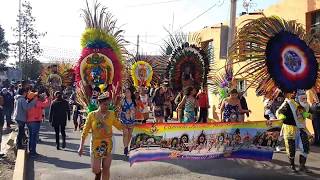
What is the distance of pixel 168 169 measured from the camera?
9.46 metres

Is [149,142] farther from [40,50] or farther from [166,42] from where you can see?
[40,50]

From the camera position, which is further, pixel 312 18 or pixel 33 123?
pixel 312 18

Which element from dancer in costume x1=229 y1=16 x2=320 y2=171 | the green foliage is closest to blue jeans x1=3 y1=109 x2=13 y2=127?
dancer in costume x1=229 y1=16 x2=320 y2=171

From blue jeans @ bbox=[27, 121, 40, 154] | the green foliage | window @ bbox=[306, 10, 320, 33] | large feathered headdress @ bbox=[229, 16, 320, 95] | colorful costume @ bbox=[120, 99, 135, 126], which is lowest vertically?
blue jeans @ bbox=[27, 121, 40, 154]

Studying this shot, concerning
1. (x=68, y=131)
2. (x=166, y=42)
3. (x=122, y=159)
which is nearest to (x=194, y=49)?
(x=166, y=42)

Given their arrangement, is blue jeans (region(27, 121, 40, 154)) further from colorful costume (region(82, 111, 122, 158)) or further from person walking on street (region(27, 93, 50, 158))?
colorful costume (region(82, 111, 122, 158))

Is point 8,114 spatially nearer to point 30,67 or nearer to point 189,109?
point 189,109

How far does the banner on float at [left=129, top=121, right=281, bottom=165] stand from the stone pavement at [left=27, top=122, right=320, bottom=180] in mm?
388

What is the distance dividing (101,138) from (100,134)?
7 cm

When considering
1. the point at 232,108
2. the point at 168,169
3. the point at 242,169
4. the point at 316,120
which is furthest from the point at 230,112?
the point at 316,120

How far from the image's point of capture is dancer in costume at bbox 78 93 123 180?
7.20 meters

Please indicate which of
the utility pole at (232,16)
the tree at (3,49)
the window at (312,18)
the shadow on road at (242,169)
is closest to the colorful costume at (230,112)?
the shadow on road at (242,169)

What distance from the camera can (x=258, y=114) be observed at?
18203mm

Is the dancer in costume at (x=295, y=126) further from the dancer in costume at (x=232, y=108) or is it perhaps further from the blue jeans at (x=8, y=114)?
the blue jeans at (x=8, y=114)
